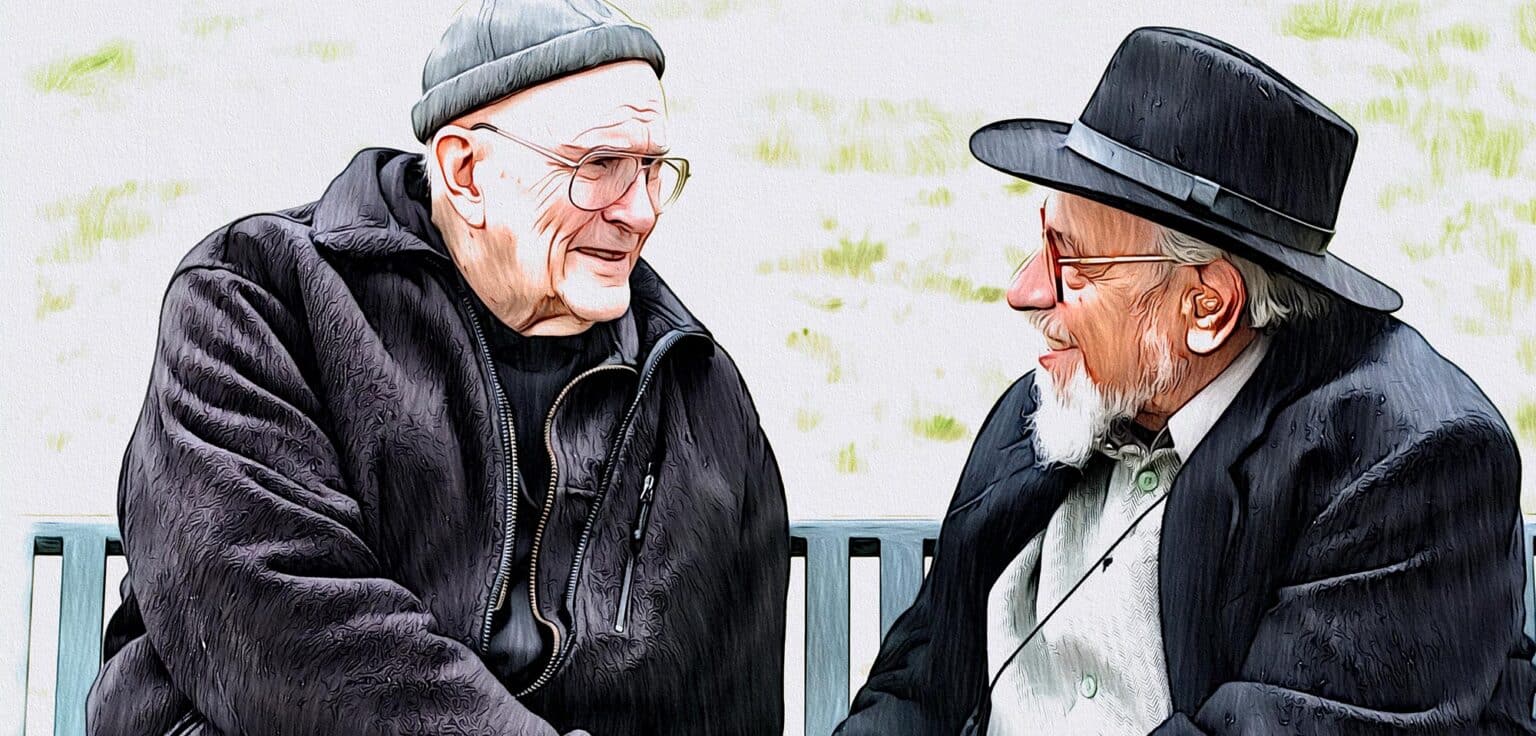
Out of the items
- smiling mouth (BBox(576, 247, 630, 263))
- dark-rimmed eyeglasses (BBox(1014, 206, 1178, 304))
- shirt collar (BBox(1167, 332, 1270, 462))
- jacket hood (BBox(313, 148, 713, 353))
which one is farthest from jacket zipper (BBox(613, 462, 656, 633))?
shirt collar (BBox(1167, 332, 1270, 462))

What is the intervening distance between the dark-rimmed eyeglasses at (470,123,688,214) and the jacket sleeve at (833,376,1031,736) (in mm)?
781

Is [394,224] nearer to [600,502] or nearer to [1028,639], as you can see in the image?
[600,502]

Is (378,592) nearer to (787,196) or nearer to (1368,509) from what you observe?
(1368,509)

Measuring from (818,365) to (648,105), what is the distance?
8.77 ft

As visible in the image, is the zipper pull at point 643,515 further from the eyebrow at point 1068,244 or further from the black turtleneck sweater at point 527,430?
the eyebrow at point 1068,244

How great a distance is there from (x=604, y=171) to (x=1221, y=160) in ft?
3.37

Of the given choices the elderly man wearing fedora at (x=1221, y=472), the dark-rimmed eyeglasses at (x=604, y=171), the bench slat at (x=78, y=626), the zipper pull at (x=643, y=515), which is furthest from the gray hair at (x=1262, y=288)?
the bench slat at (x=78, y=626)

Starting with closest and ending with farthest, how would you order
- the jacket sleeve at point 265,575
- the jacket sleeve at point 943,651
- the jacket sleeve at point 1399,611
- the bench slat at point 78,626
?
the jacket sleeve at point 1399,611
the jacket sleeve at point 265,575
the jacket sleeve at point 943,651
the bench slat at point 78,626

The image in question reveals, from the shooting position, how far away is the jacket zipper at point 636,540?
3.37 meters

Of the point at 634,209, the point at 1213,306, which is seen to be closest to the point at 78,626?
the point at 634,209

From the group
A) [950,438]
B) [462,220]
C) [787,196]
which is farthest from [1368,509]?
[787,196]

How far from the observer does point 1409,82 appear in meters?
Result: 6.97

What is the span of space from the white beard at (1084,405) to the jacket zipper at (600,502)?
0.66 m

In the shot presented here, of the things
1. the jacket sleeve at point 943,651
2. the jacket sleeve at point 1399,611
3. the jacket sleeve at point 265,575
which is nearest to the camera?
the jacket sleeve at point 1399,611
